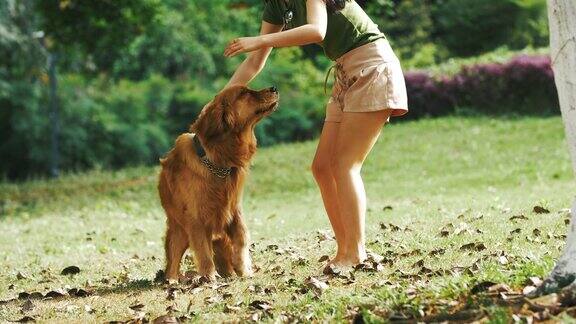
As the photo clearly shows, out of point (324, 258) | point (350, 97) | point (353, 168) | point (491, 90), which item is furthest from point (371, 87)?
point (491, 90)

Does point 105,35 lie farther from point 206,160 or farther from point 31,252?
point 206,160

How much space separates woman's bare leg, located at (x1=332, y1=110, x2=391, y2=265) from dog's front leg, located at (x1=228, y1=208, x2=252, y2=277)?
83cm

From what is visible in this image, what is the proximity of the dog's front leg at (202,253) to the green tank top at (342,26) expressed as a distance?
1616mm

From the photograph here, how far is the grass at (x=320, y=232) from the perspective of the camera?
557 cm

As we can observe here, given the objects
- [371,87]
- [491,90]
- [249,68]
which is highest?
[249,68]

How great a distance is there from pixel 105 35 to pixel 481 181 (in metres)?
8.45

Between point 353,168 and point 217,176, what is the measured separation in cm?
101

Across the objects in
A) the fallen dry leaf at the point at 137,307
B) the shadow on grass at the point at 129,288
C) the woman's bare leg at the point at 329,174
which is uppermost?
the woman's bare leg at the point at 329,174

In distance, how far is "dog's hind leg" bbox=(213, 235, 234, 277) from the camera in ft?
23.2

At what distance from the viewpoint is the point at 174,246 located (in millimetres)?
7227

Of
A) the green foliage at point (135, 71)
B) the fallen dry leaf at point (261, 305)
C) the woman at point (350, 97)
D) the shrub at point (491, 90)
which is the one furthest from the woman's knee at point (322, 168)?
the shrub at point (491, 90)

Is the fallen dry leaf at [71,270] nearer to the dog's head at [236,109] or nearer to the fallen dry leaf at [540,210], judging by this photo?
the dog's head at [236,109]

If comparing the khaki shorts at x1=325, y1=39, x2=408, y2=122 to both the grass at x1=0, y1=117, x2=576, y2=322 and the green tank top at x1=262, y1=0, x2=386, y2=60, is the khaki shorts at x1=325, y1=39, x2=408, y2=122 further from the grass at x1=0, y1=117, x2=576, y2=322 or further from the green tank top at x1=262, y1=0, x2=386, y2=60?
the grass at x1=0, y1=117, x2=576, y2=322

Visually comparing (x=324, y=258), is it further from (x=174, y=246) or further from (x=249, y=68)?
(x=249, y=68)
